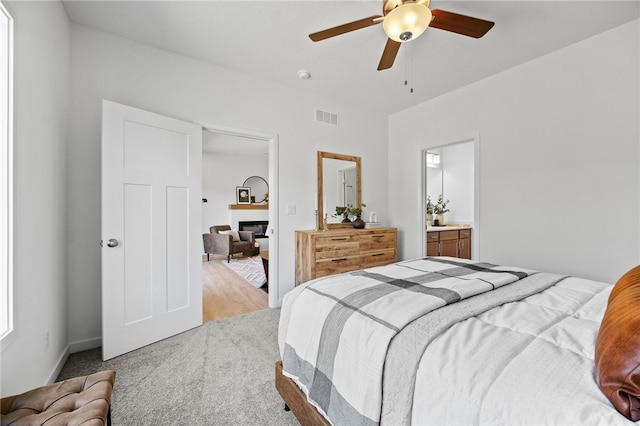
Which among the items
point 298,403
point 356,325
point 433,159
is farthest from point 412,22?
point 433,159

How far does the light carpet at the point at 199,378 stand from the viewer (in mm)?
1548

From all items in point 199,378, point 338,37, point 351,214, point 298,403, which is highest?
point 338,37

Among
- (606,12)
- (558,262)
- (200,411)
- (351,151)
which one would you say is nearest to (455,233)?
(558,262)

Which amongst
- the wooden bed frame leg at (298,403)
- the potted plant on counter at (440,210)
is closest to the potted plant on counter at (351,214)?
the potted plant on counter at (440,210)

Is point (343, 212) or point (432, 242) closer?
point (343, 212)

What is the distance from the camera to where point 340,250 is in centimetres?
338

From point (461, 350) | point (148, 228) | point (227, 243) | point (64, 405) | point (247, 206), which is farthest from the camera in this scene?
point (247, 206)

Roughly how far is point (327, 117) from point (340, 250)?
1.84 metres

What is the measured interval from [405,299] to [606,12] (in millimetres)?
2861

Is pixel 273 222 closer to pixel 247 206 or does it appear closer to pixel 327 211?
pixel 327 211

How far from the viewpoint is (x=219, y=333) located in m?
2.57

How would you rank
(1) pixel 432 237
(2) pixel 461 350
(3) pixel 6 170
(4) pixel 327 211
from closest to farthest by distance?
(2) pixel 461 350 < (3) pixel 6 170 < (4) pixel 327 211 < (1) pixel 432 237

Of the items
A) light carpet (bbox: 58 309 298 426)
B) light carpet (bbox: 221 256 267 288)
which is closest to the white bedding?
light carpet (bbox: 58 309 298 426)

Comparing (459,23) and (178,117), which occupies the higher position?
(459,23)
